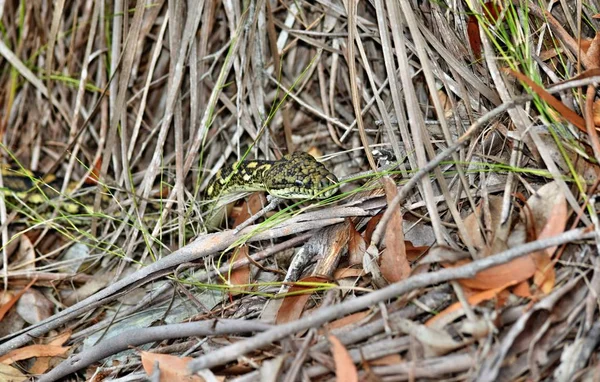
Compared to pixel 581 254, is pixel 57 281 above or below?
below

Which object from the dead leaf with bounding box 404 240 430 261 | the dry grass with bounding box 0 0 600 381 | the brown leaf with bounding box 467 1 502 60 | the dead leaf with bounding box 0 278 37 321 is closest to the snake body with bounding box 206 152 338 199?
the dry grass with bounding box 0 0 600 381

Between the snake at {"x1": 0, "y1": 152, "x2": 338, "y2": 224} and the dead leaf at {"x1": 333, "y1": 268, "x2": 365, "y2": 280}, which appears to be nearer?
the dead leaf at {"x1": 333, "y1": 268, "x2": 365, "y2": 280}

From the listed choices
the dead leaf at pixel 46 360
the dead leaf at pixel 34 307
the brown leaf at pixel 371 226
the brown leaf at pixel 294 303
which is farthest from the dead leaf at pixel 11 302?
the brown leaf at pixel 371 226

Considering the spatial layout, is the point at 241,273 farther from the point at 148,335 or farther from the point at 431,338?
the point at 431,338

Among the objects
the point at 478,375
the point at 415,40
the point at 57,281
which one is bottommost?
the point at 57,281

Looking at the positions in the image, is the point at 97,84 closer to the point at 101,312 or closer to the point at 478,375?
the point at 101,312

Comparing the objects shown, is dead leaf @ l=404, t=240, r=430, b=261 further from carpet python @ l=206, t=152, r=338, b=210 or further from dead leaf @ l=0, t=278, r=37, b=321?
dead leaf @ l=0, t=278, r=37, b=321

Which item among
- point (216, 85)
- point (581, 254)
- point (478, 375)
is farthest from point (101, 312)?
point (581, 254)
